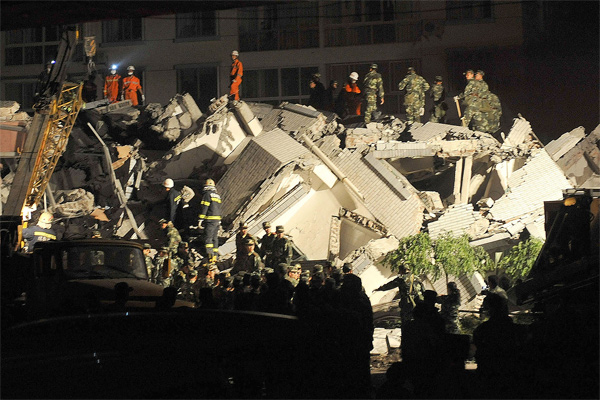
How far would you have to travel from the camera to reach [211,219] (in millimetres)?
16266

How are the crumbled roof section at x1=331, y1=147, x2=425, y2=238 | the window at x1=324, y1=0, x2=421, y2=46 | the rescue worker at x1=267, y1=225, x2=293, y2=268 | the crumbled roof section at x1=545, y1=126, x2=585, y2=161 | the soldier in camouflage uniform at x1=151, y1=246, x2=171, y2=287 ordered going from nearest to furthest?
1. the soldier in camouflage uniform at x1=151, y1=246, x2=171, y2=287
2. the rescue worker at x1=267, y1=225, x2=293, y2=268
3. the crumbled roof section at x1=331, y1=147, x2=425, y2=238
4. the crumbled roof section at x1=545, y1=126, x2=585, y2=161
5. the window at x1=324, y1=0, x2=421, y2=46

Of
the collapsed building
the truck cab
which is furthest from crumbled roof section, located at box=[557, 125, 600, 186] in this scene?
the truck cab

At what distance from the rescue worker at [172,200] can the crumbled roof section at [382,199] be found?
3608mm

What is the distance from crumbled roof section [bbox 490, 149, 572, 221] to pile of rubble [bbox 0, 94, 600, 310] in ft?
0.09

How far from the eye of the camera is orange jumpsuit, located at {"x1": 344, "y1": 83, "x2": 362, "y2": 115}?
2216 centimetres

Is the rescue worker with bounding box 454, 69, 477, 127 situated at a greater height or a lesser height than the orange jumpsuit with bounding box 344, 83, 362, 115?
lesser

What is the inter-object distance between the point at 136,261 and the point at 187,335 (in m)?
6.57

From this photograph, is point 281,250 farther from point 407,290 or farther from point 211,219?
point 407,290

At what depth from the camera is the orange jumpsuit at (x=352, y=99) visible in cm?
2216

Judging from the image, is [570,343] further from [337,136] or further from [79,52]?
[79,52]

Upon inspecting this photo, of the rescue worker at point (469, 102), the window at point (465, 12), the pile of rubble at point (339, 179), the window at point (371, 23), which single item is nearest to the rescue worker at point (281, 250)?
the pile of rubble at point (339, 179)

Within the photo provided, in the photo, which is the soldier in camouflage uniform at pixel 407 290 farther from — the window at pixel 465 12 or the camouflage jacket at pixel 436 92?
the window at pixel 465 12

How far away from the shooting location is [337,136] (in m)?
19.1

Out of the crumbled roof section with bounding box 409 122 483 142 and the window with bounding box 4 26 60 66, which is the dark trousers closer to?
the crumbled roof section with bounding box 409 122 483 142
